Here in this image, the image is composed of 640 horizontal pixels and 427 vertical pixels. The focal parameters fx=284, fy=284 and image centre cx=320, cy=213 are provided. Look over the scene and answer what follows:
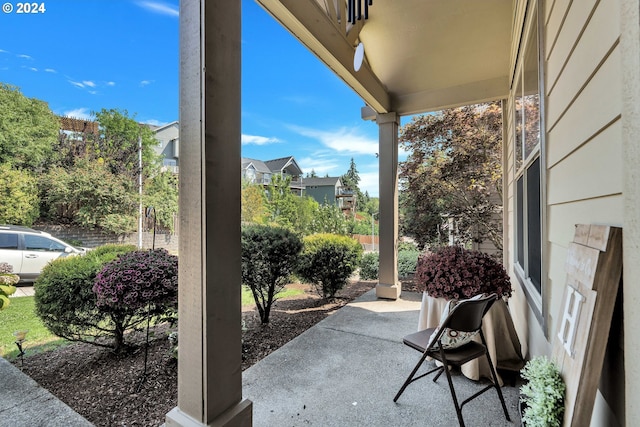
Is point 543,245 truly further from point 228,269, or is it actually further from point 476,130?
point 476,130

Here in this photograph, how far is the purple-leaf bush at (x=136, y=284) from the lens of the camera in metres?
2.12

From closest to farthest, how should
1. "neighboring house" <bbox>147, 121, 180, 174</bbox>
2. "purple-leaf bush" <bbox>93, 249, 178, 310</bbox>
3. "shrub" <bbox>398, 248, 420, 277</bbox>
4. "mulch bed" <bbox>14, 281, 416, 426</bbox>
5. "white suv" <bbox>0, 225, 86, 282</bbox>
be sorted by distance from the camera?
"mulch bed" <bbox>14, 281, 416, 426</bbox> < "purple-leaf bush" <bbox>93, 249, 178, 310</bbox> < "white suv" <bbox>0, 225, 86, 282</bbox> < "shrub" <bbox>398, 248, 420, 277</bbox> < "neighboring house" <bbox>147, 121, 180, 174</bbox>

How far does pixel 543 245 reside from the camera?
158 cm

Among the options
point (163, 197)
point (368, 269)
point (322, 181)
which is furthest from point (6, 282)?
point (322, 181)

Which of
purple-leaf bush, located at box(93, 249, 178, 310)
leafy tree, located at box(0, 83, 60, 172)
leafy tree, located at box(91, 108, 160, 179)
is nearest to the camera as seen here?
purple-leaf bush, located at box(93, 249, 178, 310)

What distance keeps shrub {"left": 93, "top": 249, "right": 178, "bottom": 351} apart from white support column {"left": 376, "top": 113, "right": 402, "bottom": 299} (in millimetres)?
2961

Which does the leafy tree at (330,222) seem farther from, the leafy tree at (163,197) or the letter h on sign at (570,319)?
the letter h on sign at (570,319)

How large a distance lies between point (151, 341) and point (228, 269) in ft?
7.11

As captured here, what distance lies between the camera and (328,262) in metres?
4.56

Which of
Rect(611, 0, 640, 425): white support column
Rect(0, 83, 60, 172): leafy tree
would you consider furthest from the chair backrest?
Rect(0, 83, 60, 172): leafy tree

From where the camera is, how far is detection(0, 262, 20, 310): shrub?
84.2 inches

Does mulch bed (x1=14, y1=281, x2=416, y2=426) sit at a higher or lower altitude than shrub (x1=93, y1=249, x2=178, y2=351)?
lower

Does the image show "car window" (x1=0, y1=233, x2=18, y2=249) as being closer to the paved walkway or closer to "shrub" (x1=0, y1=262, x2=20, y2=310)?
"shrub" (x1=0, y1=262, x2=20, y2=310)

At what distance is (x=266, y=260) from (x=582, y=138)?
10.0 feet
